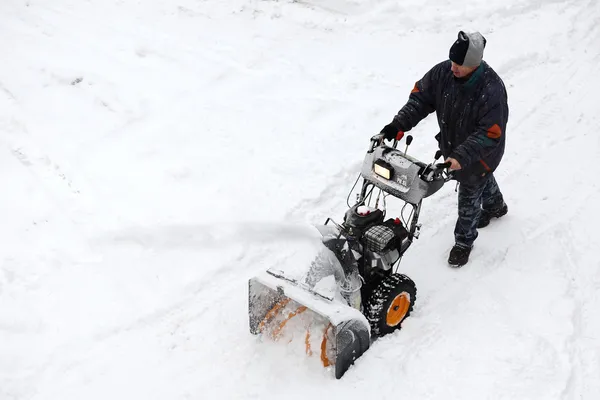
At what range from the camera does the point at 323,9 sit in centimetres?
1062

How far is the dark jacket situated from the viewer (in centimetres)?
446

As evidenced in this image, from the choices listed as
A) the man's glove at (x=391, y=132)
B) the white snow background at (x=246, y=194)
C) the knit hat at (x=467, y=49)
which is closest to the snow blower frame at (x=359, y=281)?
the white snow background at (x=246, y=194)

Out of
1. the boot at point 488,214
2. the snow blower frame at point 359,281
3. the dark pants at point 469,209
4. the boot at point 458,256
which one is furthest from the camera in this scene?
the boot at point 488,214

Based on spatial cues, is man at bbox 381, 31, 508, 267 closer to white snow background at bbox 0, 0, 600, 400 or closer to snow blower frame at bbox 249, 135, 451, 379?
snow blower frame at bbox 249, 135, 451, 379

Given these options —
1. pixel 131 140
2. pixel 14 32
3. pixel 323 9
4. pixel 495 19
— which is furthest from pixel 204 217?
pixel 495 19

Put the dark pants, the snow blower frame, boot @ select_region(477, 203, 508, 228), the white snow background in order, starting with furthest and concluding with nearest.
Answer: boot @ select_region(477, 203, 508, 228), the dark pants, the white snow background, the snow blower frame

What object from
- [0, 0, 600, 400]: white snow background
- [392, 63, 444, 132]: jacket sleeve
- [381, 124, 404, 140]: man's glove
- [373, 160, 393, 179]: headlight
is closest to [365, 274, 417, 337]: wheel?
[0, 0, 600, 400]: white snow background

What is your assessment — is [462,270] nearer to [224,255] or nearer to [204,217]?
[224,255]

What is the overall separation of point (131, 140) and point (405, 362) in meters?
4.39

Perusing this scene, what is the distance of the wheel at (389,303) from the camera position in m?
4.32

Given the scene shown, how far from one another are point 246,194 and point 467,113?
2.57 metres

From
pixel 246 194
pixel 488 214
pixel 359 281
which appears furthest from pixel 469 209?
pixel 246 194

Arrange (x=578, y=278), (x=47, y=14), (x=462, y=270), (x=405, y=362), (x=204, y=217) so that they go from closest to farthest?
1. (x=405, y=362)
2. (x=578, y=278)
3. (x=462, y=270)
4. (x=204, y=217)
5. (x=47, y=14)

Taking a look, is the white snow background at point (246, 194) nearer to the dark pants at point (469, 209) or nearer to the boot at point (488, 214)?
the boot at point (488, 214)
